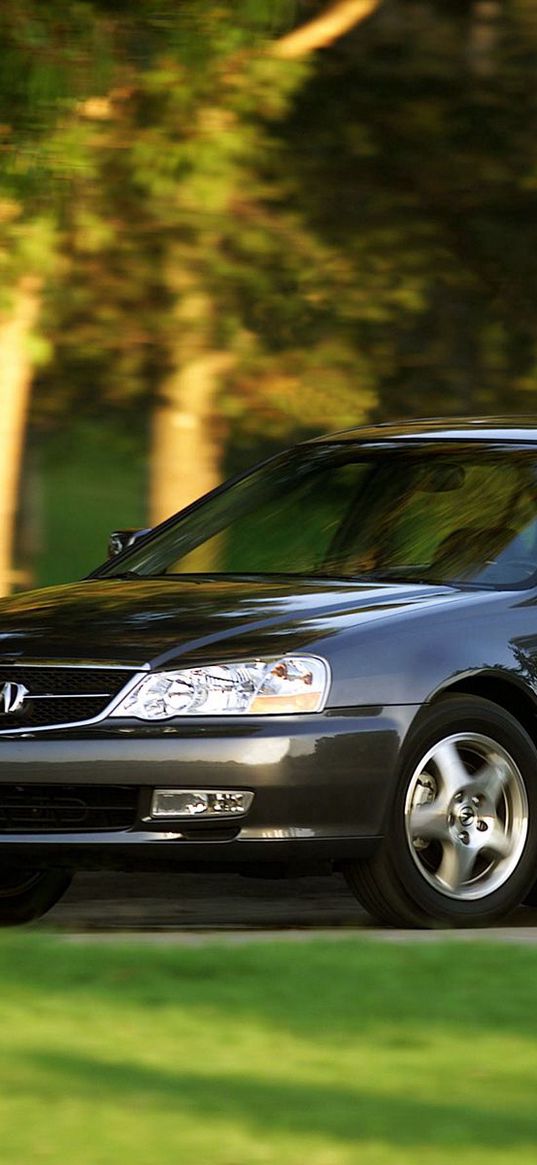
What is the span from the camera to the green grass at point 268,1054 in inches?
189

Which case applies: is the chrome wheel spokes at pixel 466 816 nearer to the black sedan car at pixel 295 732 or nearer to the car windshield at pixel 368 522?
the black sedan car at pixel 295 732

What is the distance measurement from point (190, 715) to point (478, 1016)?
2.00 m

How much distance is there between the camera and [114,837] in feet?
26.2

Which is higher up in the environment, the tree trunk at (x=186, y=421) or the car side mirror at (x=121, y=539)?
the tree trunk at (x=186, y=421)

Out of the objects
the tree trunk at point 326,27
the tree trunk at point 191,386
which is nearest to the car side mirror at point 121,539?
the tree trunk at point 191,386

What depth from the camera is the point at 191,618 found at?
8.30m

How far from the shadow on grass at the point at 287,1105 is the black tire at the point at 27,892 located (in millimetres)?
3440

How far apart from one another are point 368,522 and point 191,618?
123 cm

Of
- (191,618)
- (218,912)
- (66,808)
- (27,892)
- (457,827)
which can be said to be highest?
(191,618)

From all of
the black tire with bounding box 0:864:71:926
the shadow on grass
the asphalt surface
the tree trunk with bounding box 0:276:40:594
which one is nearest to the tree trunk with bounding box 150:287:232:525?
the tree trunk with bounding box 0:276:40:594

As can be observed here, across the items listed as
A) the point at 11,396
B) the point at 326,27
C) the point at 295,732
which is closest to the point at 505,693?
the point at 295,732

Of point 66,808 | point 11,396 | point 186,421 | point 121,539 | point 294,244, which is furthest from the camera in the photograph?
point 294,244

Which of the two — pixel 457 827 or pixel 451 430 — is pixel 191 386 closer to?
pixel 451 430

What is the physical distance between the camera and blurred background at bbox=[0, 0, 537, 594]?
14234 millimetres
